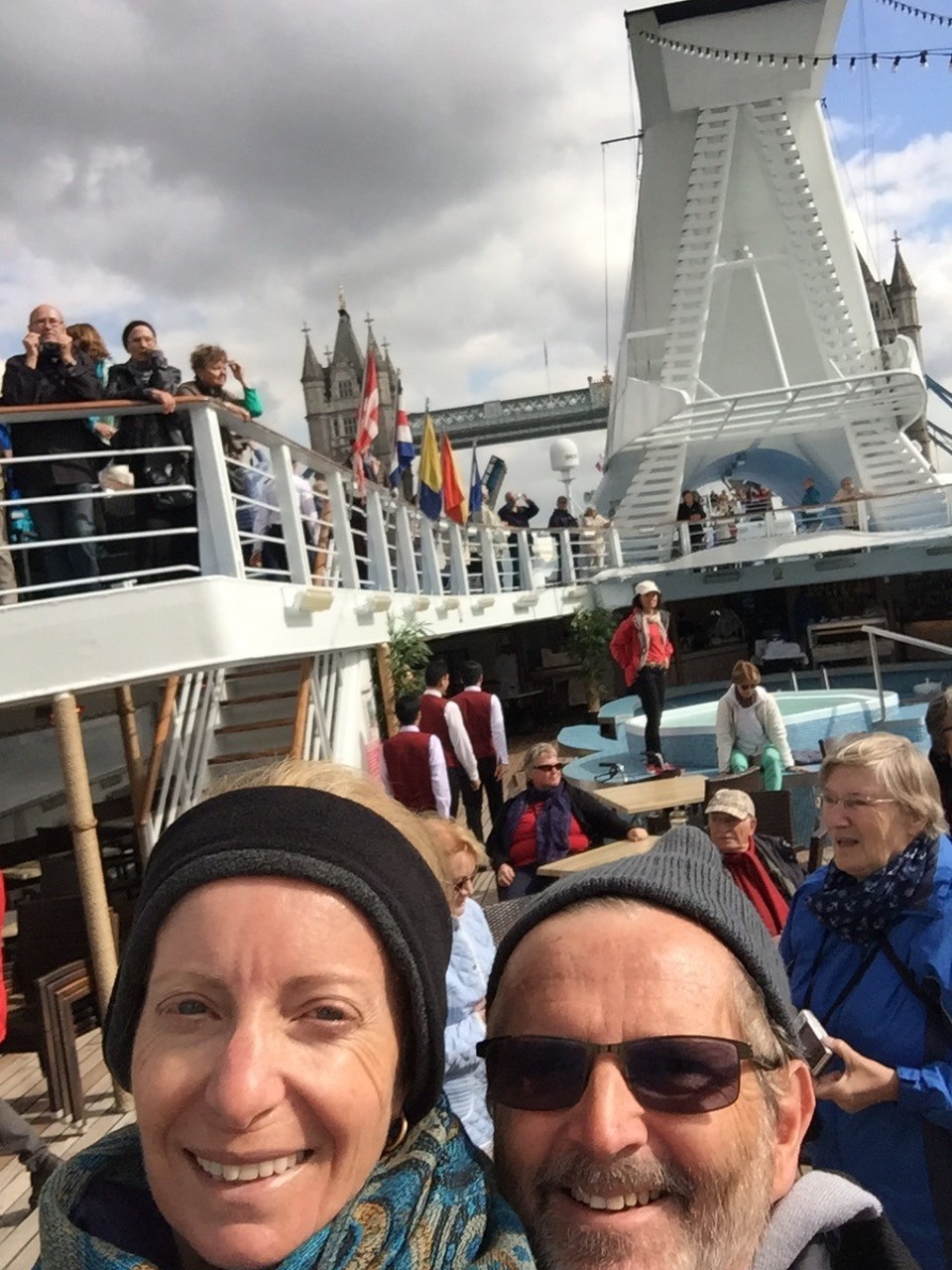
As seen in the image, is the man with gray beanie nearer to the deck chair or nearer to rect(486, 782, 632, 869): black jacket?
rect(486, 782, 632, 869): black jacket

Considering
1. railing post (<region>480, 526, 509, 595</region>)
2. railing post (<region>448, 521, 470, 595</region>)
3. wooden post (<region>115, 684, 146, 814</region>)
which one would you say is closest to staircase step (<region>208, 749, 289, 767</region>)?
wooden post (<region>115, 684, 146, 814</region>)

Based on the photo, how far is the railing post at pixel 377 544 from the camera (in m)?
9.01

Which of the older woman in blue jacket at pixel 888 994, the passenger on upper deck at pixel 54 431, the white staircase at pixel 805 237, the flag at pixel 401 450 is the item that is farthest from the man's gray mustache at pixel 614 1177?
the white staircase at pixel 805 237

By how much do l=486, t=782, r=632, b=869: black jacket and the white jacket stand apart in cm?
220

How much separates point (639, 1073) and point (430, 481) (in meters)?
11.2

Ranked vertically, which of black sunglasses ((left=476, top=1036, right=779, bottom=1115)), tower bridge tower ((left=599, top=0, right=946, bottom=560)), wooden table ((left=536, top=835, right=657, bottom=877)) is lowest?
wooden table ((left=536, top=835, right=657, bottom=877))

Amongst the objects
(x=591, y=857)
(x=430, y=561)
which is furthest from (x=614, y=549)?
(x=591, y=857)

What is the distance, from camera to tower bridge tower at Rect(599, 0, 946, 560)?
1970cm

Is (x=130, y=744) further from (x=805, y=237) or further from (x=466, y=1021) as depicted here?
(x=805, y=237)

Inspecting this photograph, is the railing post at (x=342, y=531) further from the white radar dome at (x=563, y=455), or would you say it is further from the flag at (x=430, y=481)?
the white radar dome at (x=563, y=455)

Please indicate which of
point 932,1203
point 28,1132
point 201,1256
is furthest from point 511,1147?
point 28,1132

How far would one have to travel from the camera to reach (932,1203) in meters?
1.99

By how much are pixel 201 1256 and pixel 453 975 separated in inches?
74.9

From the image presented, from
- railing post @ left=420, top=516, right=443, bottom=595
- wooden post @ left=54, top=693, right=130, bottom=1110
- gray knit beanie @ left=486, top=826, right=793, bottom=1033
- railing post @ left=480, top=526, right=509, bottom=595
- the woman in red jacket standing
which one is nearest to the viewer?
gray knit beanie @ left=486, top=826, right=793, bottom=1033
